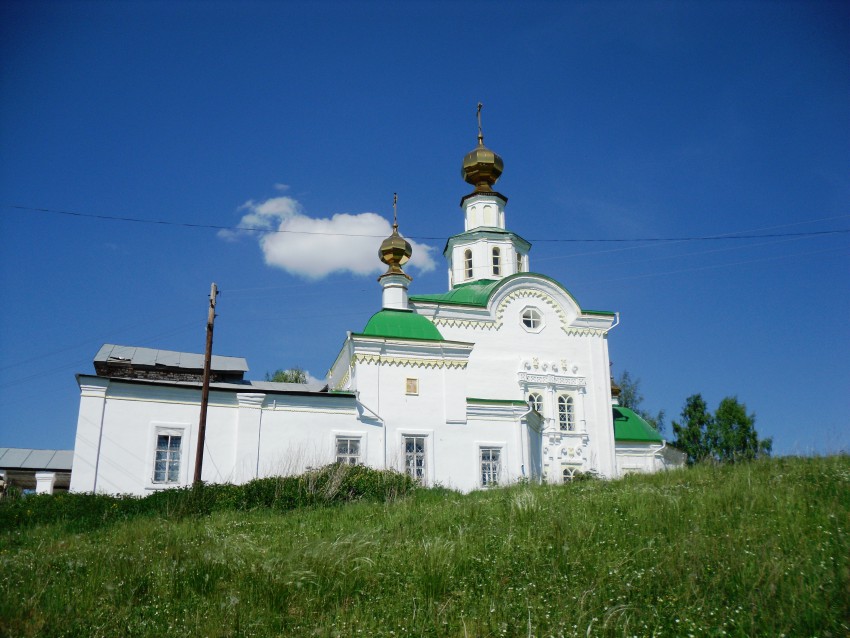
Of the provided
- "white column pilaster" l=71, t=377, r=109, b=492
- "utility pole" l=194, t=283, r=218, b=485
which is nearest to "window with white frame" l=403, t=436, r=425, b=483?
"utility pole" l=194, t=283, r=218, b=485

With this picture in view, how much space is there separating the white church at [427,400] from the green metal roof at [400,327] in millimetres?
63

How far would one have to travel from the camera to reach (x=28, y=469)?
26406 mm

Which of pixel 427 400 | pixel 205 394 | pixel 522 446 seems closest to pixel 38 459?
pixel 205 394

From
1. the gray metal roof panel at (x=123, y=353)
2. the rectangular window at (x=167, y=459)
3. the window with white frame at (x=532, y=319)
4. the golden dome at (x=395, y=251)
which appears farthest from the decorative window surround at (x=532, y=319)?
the gray metal roof panel at (x=123, y=353)

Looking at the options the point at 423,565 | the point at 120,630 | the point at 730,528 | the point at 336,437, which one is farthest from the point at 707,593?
the point at 336,437

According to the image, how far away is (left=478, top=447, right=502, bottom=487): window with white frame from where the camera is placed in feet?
62.2

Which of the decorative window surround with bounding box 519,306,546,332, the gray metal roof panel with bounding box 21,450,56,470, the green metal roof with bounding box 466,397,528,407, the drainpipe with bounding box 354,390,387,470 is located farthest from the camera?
the gray metal roof panel with bounding box 21,450,56,470

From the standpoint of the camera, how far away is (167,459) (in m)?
16.3

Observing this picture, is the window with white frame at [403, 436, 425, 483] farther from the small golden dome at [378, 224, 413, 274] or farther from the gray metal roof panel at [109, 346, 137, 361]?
the gray metal roof panel at [109, 346, 137, 361]

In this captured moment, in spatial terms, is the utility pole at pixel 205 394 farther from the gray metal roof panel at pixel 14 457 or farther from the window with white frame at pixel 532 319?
the gray metal roof panel at pixel 14 457

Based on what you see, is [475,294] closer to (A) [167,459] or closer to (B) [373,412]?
(B) [373,412]

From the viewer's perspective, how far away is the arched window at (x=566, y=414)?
79.1 feet

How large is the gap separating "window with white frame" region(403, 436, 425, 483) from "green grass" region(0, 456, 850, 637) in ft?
28.7

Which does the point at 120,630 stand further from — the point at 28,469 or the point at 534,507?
the point at 28,469
